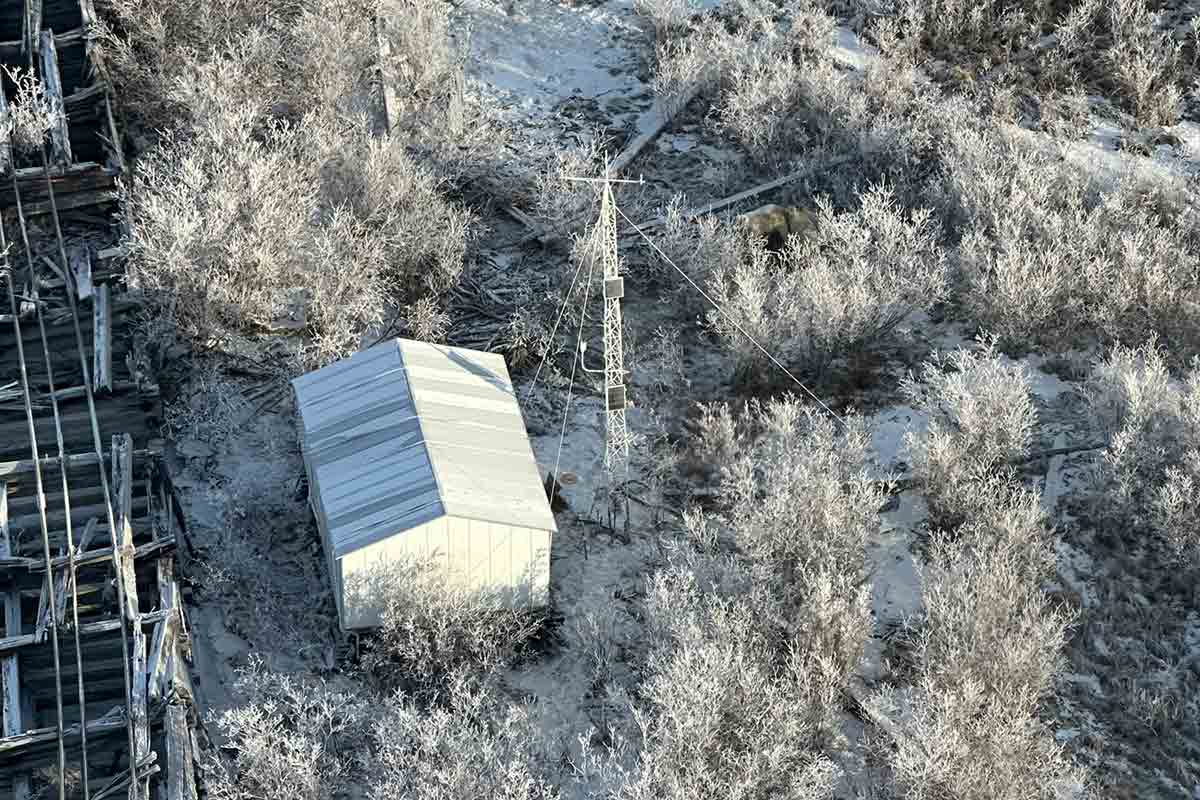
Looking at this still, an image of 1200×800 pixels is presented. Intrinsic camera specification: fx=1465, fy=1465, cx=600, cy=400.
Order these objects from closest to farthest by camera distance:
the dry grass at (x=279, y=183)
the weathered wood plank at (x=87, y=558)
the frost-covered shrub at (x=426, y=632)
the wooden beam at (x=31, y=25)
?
the frost-covered shrub at (x=426, y=632)
the weathered wood plank at (x=87, y=558)
the dry grass at (x=279, y=183)
the wooden beam at (x=31, y=25)

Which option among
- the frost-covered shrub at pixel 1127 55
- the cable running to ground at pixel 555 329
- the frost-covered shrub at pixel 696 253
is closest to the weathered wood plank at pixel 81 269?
the cable running to ground at pixel 555 329

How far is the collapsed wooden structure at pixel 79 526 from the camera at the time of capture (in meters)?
10.4

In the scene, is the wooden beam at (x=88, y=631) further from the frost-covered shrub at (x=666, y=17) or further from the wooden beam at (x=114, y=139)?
the frost-covered shrub at (x=666, y=17)

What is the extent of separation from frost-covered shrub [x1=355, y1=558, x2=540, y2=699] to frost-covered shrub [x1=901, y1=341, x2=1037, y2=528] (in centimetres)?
388

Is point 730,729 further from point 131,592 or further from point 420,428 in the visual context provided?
point 131,592

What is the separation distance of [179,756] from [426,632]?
6.58 feet

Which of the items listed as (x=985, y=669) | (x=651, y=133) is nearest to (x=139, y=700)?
(x=985, y=669)

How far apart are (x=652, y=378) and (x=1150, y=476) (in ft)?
15.5

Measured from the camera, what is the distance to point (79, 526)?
12258 millimetres

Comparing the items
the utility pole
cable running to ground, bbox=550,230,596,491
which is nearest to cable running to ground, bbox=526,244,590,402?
cable running to ground, bbox=550,230,596,491

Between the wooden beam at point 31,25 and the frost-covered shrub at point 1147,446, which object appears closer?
the frost-covered shrub at point 1147,446

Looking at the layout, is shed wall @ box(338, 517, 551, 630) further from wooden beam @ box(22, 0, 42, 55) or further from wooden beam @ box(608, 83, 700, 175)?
wooden beam @ box(22, 0, 42, 55)

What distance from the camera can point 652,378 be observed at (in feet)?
47.9

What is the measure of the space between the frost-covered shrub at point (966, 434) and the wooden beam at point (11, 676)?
7485 millimetres
